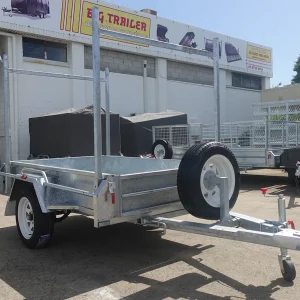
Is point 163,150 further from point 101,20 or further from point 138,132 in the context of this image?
point 101,20

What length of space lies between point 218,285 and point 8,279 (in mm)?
2213

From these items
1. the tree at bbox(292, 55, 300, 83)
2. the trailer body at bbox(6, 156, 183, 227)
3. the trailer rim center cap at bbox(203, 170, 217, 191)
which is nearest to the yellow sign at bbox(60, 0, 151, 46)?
the trailer body at bbox(6, 156, 183, 227)

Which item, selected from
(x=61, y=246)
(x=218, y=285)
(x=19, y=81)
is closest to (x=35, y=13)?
(x=19, y=81)

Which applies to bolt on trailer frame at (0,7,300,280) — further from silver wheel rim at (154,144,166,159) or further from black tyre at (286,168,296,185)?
silver wheel rim at (154,144,166,159)

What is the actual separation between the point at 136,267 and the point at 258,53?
2280 cm

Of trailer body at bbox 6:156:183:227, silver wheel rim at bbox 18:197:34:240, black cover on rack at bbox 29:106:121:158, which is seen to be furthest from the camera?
black cover on rack at bbox 29:106:121:158

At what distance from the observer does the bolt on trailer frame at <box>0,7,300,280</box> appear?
12.1ft

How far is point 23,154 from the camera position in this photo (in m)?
14.6

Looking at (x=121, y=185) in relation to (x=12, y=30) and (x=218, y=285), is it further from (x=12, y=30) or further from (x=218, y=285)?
(x=12, y=30)

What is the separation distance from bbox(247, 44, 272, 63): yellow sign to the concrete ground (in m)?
20.2

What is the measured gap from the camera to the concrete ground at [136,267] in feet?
→ 12.3

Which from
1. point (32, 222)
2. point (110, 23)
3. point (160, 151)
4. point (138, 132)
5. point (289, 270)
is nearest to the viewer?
point (289, 270)

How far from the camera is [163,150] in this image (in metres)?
13.0

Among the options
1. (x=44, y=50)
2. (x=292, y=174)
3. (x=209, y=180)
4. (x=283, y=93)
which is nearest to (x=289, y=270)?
(x=209, y=180)
